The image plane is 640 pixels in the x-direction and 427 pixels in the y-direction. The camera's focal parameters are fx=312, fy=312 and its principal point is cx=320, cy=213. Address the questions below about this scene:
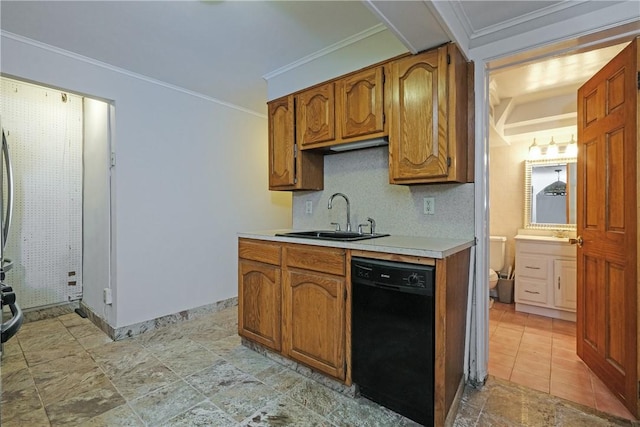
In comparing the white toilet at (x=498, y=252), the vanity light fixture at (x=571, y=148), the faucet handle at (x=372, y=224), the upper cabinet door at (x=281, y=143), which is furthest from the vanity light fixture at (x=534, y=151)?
the upper cabinet door at (x=281, y=143)

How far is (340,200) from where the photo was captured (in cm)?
265

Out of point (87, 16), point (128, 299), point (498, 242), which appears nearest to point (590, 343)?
point (498, 242)

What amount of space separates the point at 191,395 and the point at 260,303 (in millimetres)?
702

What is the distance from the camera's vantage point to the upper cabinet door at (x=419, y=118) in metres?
1.82

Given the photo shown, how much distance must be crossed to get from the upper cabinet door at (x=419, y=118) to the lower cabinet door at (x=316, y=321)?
2.73ft

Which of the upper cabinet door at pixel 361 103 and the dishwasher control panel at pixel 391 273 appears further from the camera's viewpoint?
the upper cabinet door at pixel 361 103

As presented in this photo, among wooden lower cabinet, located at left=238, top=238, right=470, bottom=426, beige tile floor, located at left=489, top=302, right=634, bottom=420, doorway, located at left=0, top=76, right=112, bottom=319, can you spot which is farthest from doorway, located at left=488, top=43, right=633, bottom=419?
doorway, located at left=0, top=76, right=112, bottom=319

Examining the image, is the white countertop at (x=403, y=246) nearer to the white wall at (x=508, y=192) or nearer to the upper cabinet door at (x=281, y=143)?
the upper cabinet door at (x=281, y=143)

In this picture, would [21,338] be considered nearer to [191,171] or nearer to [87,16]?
[191,171]

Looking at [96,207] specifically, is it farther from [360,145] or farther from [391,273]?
[391,273]

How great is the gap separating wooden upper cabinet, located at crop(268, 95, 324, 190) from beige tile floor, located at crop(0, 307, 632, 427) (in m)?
1.40

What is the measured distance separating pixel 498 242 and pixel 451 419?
270 centimetres

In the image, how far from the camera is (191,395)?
1.88m

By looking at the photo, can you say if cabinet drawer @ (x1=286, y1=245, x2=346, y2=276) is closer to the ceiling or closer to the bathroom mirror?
the ceiling
